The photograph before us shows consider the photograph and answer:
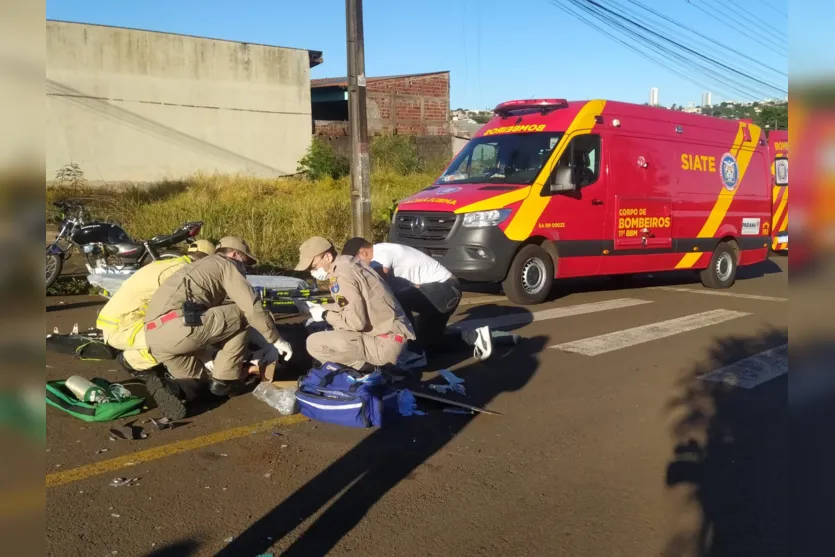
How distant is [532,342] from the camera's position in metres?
7.91

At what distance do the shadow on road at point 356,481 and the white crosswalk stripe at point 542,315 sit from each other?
7.61ft

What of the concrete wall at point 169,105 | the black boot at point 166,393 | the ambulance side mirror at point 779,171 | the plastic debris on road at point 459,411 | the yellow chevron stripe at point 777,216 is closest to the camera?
the black boot at point 166,393

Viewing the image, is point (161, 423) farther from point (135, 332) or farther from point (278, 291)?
point (278, 291)

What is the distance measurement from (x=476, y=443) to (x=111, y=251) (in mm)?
5798

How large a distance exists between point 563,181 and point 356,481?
663cm

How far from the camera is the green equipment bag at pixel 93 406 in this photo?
5.15 meters

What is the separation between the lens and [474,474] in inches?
178

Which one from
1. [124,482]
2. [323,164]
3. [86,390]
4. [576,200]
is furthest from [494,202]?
[323,164]

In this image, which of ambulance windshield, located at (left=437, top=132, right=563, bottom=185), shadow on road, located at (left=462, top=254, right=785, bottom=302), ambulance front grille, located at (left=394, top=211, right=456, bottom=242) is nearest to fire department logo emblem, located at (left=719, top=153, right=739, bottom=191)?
shadow on road, located at (left=462, top=254, right=785, bottom=302)

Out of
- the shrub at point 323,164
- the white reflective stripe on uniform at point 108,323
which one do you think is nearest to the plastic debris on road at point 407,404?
the white reflective stripe on uniform at point 108,323

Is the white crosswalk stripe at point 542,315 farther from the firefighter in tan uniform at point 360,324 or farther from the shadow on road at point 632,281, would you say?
the firefighter in tan uniform at point 360,324

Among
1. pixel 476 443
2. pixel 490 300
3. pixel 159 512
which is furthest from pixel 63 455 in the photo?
pixel 490 300

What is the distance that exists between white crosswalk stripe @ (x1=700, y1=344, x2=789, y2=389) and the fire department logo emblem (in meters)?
5.77

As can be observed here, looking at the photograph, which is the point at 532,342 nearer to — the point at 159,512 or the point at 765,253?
the point at 159,512
